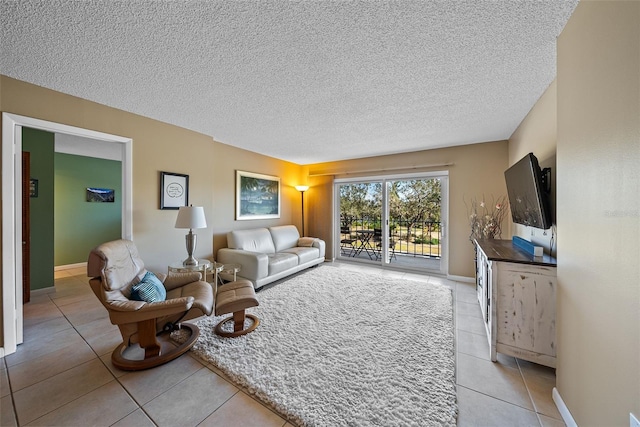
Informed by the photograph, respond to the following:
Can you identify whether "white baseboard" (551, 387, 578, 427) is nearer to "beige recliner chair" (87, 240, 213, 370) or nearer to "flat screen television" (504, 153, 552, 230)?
"flat screen television" (504, 153, 552, 230)

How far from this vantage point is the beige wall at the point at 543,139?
2006mm

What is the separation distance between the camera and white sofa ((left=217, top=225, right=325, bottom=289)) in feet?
11.4

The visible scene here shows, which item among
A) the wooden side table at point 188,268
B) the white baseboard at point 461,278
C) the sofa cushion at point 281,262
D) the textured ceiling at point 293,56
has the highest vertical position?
the textured ceiling at point 293,56

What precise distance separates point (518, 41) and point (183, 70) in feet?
8.36

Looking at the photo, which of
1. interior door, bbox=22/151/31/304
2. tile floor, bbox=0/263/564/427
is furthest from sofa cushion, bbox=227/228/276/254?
interior door, bbox=22/151/31/304

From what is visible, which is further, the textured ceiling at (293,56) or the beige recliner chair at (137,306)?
the beige recliner chair at (137,306)

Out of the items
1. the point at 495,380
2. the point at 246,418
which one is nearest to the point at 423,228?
the point at 495,380

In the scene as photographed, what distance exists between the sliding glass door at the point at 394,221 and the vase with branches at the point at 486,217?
477 mm

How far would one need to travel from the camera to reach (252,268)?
3.43 meters

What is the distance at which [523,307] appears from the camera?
1784 mm

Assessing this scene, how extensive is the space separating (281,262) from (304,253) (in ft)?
2.33

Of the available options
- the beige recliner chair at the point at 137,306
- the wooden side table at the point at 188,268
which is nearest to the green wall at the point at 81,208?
the wooden side table at the point at 188,268

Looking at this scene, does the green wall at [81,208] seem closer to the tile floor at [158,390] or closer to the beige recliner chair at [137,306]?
the tile floor at [158,390]

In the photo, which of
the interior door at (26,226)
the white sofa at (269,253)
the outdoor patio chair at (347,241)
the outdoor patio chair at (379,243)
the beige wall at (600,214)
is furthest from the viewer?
the outdoor patio chair at (347,241)
